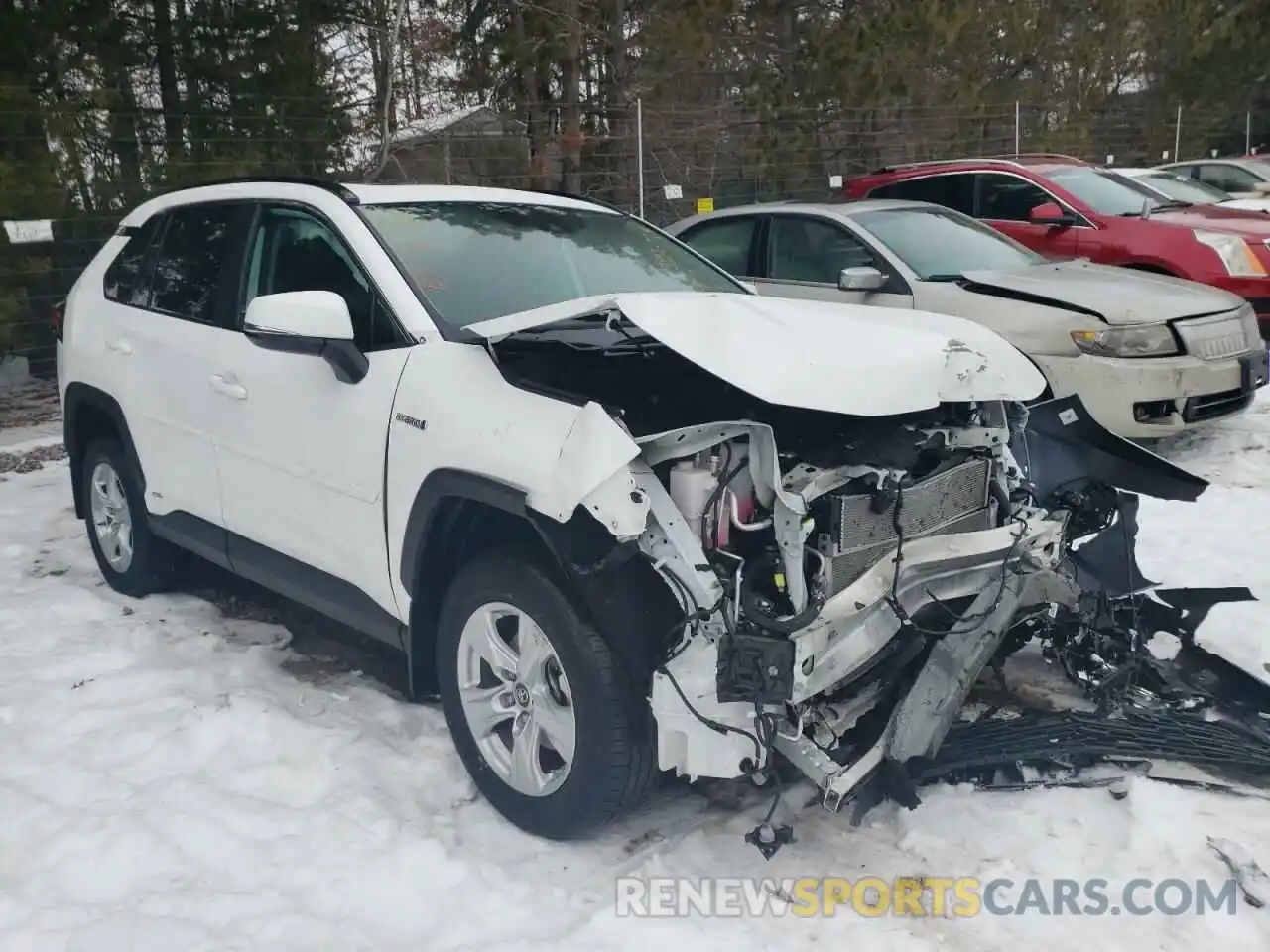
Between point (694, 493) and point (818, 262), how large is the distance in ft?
16.4

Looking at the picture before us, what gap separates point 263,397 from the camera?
13.1 feet

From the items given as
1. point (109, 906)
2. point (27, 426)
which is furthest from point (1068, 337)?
point (27, 426)

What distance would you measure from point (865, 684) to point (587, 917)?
1.01m

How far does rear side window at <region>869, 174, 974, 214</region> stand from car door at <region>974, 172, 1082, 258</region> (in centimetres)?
9

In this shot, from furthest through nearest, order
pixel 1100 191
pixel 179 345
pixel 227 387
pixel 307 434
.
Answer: pixel 1100 191 → pixel 179 345 → pixel 227 387 → pixel 307 434

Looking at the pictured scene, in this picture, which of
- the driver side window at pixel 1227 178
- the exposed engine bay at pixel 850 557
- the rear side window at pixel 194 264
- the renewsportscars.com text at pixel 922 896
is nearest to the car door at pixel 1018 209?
the exposed engine bay at pixel 850 557

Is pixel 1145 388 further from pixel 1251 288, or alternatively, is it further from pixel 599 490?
pixel 599 490

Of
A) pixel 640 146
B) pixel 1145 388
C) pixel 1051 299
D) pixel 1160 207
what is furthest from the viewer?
pixel 640 146

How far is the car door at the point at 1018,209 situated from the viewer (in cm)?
912

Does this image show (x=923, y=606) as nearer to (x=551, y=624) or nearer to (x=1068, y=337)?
(x=551, y=624)

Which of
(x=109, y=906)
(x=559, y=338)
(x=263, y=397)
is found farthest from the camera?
(x=263, y=397)

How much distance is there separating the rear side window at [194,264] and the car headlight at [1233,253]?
7.46 metres

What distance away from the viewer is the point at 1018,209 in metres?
9.38

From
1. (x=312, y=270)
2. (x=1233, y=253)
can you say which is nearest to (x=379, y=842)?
(x=312, y=270)
